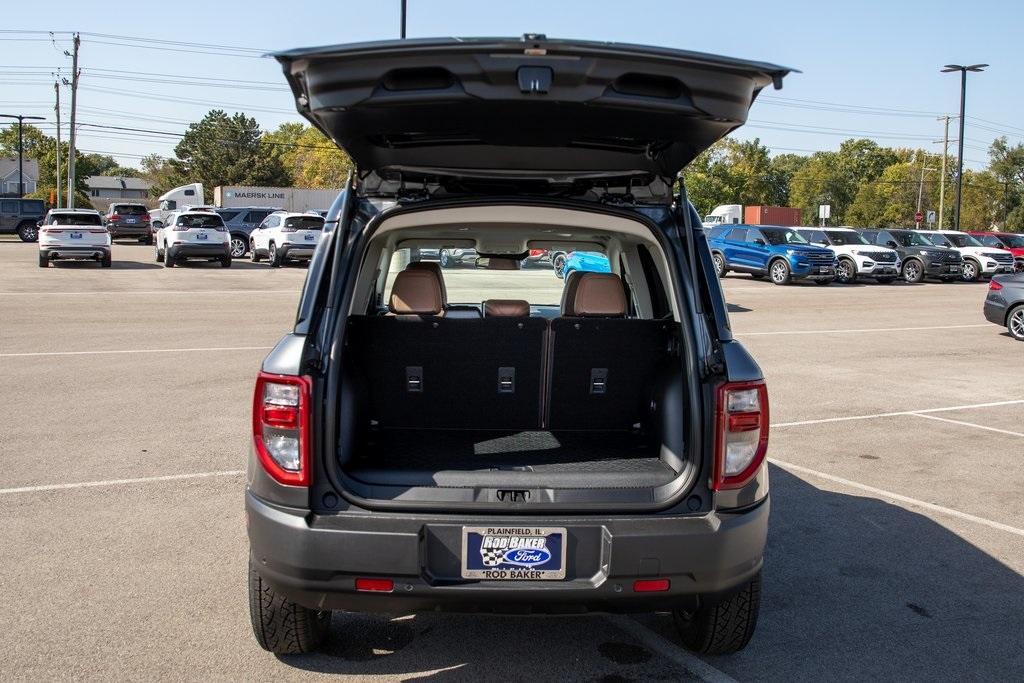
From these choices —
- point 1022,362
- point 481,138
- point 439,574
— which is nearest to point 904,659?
point 439,574

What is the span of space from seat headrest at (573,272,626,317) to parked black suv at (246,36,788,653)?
274mm

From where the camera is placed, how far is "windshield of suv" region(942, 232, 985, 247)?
35.4m

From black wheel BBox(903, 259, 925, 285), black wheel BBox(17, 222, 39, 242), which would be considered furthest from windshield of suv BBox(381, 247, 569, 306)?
black wheel BBox(17, 222, 39, 242)

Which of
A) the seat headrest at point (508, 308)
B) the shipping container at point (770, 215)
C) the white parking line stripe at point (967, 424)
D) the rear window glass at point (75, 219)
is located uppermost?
the shipping container at point (770, 215)

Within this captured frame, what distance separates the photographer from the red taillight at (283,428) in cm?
326

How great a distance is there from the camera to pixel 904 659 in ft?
12.5

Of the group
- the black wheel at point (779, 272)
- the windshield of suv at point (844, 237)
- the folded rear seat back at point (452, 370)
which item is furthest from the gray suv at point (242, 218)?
the folded rear seat back at point (452, 370)

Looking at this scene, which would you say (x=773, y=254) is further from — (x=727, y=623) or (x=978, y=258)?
(x=727, y=623)

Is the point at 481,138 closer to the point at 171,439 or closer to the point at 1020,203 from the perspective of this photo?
the point at 171,439

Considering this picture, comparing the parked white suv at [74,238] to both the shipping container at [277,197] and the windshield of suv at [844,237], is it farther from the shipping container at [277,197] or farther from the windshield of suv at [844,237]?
the shipping container at [277,197]

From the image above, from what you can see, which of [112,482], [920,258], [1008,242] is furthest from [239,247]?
[112,482]

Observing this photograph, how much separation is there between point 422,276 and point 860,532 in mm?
2904

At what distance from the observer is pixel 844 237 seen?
33156 millimetres

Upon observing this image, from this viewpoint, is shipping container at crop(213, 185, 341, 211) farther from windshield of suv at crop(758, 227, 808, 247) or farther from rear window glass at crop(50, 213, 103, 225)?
windshield of suv at crop(758, 227, 808, 247)
